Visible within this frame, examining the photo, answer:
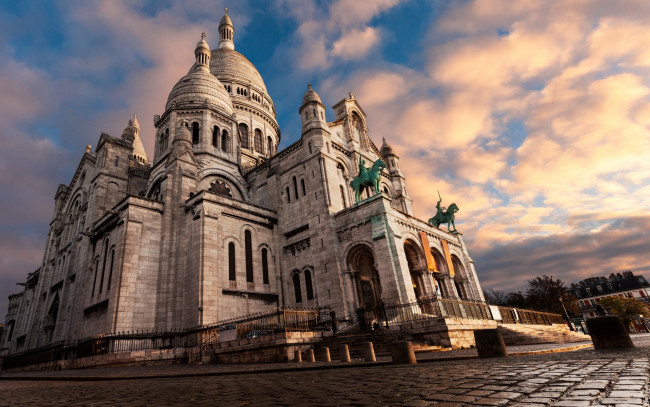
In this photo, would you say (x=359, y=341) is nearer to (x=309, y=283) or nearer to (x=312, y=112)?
(x=309, y=283)

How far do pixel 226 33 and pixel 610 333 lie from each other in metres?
60.4

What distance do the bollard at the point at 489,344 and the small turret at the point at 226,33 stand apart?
5545cm

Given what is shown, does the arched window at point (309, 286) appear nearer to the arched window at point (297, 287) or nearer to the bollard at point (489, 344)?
the arched window at point (297, 287)

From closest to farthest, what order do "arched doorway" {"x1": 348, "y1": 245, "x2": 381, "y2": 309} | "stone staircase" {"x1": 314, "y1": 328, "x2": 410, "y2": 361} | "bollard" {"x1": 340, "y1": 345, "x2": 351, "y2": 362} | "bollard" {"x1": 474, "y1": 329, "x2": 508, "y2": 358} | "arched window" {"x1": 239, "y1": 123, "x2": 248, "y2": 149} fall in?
1. "bollard" {"x1": 474, "y1": 329, "x2": 508, "y2": 358}
2. "bollard" {"x1": 340, "y1": 345, "x2": 351, "y2": 362}
3. "stone staircase" {"x1": 314, "y1": 328, "x2": 410, "y2": 361}
4. "arched doorway" {"x1": 348, "y1": 245, "x2": 381, "y2": 309}
5. "arched window" {"x1": 239, "y1": 123, "x2": 248, "y2": 149}

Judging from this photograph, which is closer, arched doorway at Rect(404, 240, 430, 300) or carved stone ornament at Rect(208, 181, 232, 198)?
arched doorway at Rect(404, 240, 430, 300)

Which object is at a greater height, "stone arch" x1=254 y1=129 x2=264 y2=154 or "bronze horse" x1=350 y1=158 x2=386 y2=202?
"stone arch" x1=254 y1=129 x2=264 y2=154

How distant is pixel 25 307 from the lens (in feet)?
124

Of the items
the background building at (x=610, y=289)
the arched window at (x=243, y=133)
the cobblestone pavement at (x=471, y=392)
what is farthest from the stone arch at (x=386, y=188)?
the background building at (x=610, y=289)

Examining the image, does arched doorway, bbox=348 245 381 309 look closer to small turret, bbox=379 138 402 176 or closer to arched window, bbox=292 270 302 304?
arched window, bbox=292 270 302 304

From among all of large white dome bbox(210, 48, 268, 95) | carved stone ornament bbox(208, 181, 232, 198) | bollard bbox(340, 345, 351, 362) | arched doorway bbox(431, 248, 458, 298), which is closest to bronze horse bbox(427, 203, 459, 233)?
arched doorway bbox(431, 248, 458, 298)

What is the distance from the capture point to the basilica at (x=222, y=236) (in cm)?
2117

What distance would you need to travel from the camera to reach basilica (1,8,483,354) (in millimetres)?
21172

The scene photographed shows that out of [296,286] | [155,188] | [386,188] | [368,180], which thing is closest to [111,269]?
[155,188]

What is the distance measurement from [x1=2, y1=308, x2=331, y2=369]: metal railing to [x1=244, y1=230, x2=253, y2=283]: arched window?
4154 mm
